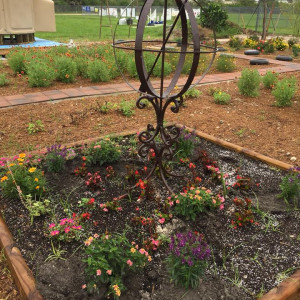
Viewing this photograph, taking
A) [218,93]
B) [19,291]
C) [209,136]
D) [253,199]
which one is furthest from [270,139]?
[19,291]

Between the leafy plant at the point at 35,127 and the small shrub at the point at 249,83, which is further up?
the small shrub at the point at 249,83

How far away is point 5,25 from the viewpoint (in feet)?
33.7

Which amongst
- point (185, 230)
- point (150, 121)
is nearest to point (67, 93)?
point (150, 121)

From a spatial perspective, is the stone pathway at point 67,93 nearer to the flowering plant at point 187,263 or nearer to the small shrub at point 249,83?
the small shrub at point 249,83

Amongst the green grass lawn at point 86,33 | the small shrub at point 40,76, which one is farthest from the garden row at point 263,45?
the small shrub at point 40,76

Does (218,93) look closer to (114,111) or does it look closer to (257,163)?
(114,111)

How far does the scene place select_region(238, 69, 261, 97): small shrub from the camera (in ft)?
18.5

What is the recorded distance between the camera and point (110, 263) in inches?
74.5

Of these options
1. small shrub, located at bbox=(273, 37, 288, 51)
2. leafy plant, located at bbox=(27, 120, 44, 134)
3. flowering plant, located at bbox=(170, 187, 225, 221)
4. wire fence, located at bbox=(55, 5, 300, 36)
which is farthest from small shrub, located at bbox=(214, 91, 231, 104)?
small shrub, located at bbox=(273, 37, 288, 51)

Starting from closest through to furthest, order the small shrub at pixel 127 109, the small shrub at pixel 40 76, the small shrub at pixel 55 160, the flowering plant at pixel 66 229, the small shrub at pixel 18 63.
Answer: the flowering plant at pixel 66 229, the small shrub at pixel 55 160, the small shrub at pixel 127 109, the small shrub at pixel 40 76, the small shrub at pixel 18 63

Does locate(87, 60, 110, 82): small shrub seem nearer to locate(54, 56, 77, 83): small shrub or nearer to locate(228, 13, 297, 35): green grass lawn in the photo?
locate(54, 56, 77, 83): small shrub

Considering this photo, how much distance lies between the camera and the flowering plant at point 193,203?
2494 millimetres

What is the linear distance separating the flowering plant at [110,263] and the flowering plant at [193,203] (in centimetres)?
60

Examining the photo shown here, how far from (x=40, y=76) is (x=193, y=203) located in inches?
172
